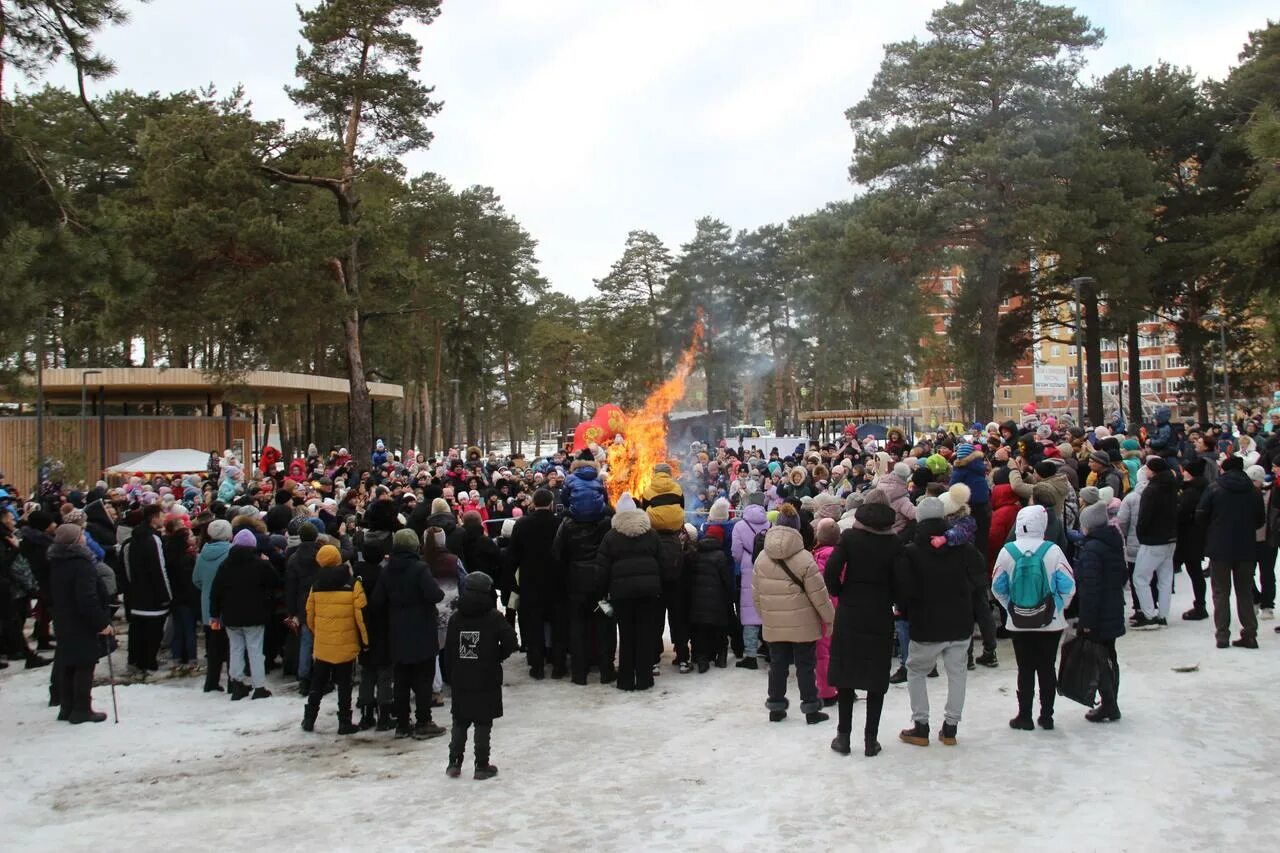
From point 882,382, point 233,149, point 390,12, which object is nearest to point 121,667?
point 233,149

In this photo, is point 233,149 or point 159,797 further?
point 233,149

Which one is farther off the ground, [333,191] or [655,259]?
[655,259]

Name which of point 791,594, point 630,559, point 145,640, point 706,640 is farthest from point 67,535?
point 791,594

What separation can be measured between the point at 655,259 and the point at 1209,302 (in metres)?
31.8

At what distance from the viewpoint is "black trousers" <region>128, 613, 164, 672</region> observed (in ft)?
35.1

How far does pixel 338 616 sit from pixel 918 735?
4663 mm

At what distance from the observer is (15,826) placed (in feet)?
21.5

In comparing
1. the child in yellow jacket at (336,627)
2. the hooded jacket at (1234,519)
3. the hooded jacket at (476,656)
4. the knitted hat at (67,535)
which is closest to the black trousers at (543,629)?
the child in yellow jacket at (336,627)

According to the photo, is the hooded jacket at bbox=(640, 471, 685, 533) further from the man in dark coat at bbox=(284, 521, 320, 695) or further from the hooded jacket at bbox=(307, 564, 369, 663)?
the man in dark coat at bbox=(284, 521, 320, 695)

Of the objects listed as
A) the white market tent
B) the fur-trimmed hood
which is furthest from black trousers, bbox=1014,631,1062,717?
the white market tent

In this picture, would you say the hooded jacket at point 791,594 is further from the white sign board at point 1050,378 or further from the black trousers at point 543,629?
the white sign board at point 1050,378

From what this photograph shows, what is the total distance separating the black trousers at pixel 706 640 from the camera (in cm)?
1024

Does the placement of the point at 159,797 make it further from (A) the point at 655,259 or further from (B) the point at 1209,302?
(A) the point at 655,259

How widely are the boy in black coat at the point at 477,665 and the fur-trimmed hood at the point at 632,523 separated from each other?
2399 millimetres
